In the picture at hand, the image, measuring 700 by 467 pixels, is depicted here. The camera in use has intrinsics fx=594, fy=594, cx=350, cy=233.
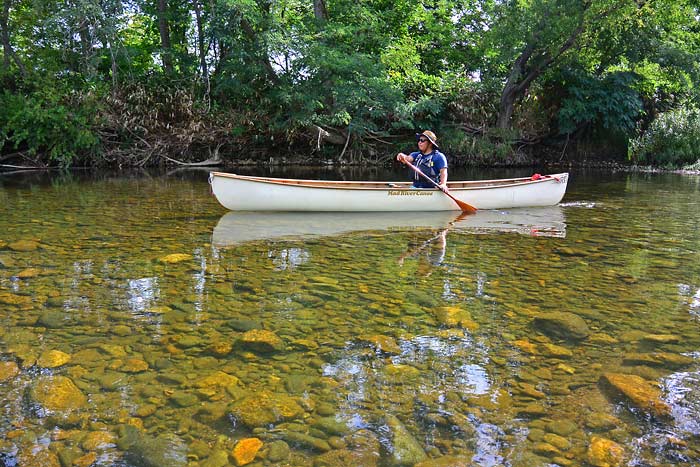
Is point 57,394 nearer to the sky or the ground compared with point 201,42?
nearer to the ground

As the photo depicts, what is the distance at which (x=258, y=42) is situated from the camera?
17.9m

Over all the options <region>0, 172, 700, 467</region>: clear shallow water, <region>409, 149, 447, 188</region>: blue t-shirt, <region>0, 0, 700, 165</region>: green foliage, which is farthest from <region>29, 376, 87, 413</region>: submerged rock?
<region>0, 0, 700, 165</region>: green foliage

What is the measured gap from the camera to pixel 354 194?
10.0 m

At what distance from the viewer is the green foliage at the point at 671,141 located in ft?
70.7

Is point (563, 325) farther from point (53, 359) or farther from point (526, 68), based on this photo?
point (526, 68)

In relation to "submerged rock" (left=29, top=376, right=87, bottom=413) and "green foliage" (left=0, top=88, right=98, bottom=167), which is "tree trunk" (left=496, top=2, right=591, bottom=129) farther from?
"submerged rock" (left=29, top=376, right=87, bottom=413)

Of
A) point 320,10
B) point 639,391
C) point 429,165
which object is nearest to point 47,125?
point 320,10

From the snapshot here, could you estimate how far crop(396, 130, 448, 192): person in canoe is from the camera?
33.8ft

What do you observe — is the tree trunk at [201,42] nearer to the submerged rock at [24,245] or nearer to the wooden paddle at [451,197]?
the wooden paddle at [451,197]

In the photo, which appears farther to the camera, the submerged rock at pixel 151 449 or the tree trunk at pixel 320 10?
the tree trunk at pixel 320 10

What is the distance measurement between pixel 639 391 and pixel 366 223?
640 centimetres

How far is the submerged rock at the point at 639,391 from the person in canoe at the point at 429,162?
682cm

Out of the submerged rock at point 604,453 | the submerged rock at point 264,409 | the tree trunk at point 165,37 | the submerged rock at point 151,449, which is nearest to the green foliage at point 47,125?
the tree trunk at point 165,37

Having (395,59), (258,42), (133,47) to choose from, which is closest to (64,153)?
(133,47)
